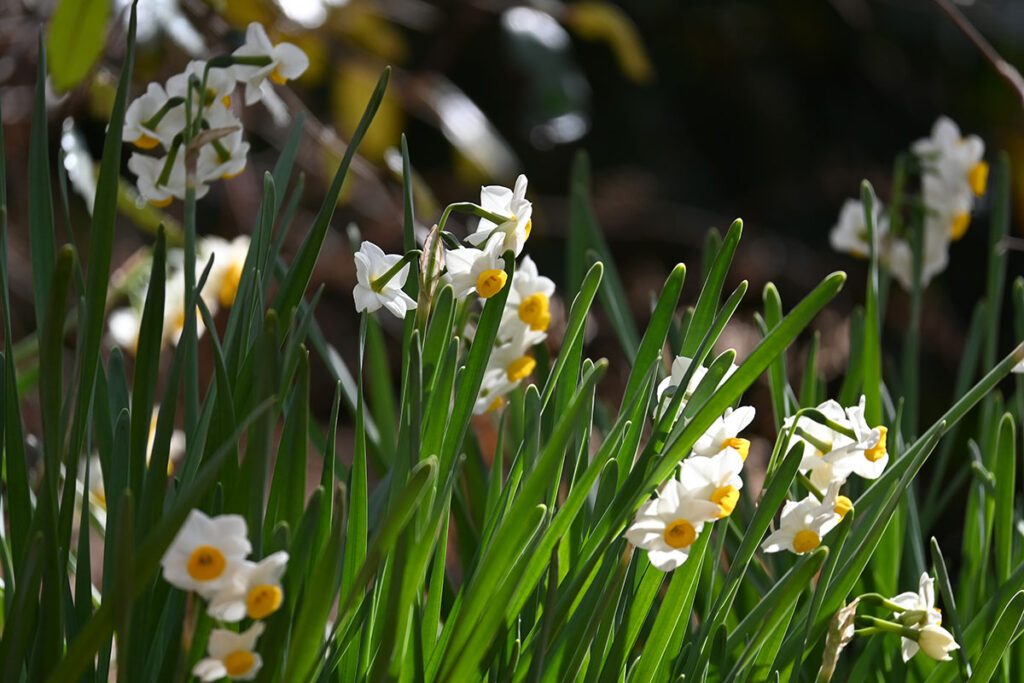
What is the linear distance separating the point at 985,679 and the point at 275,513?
0.38 m

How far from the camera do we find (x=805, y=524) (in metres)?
0.50

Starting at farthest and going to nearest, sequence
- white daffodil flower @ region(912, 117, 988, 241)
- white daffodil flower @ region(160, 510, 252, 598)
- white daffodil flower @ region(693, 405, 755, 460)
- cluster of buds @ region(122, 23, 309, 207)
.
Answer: white daffodil flower @ region(912, 117, 988, 241), cluster of buds @ region(122, 23, 309, 207), white daffodil flower @ region(693, 405, 755, 460), white daffodil flower @ region(160, 510, 252, 598)

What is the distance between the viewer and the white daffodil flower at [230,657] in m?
0.38

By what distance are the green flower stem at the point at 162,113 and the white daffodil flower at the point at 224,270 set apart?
422 millimetres

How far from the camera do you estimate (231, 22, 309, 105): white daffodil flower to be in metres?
0.61

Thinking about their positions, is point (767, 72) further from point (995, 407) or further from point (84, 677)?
point (84, 677)

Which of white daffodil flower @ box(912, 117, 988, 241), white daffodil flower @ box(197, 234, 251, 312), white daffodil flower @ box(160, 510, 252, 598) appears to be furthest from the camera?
white daffodil flower @ box(197, 234, 251, 312)

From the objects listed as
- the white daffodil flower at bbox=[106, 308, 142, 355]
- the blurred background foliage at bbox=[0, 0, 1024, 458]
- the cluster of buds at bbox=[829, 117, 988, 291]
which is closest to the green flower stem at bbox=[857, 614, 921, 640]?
the cluster of buds at bbox=[829, 117, 988, 291]

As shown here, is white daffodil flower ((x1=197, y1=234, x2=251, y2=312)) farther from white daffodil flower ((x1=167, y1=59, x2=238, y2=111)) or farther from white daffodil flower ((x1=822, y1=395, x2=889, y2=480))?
white daffodil flower ((x1=822, y1=395, x2=889, y2=480))

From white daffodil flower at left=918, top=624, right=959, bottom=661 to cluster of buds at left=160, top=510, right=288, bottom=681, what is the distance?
13.3 inches

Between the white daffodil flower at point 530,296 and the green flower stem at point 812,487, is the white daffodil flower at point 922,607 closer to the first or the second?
the green flower stem at point 812,487

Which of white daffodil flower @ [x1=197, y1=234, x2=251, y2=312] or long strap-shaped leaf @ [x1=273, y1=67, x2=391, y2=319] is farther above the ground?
long strap-shaped leaf @ [x1=273, y1=67, x2=391, y2=319]

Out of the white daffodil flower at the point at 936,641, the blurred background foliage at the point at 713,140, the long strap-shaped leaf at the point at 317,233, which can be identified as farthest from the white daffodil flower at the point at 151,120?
the blurred background foliage at the point at 713,140

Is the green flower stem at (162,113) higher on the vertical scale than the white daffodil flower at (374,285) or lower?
higher
